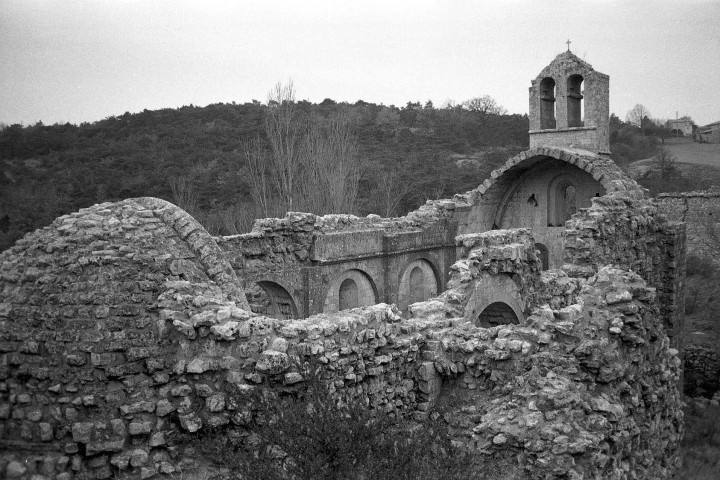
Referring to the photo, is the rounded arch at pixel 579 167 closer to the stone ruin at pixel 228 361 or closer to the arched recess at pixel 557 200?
the arched recess at pixel 557 200

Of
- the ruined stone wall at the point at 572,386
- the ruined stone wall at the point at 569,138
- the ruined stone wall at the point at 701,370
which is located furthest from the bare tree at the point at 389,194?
the ruined stone wall at the point at 572,386

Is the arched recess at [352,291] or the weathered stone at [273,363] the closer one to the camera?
the weathered stone at [273,363]

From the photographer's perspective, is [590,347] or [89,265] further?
[590,347]

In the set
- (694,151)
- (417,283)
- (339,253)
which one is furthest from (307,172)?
(694,151)

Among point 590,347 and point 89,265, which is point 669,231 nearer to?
point 590,347

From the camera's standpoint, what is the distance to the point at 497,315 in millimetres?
11773

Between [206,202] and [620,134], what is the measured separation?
31562 millimetres

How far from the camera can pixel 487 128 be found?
52.8 metres

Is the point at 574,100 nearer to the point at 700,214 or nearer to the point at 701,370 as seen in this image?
the point at 701,370

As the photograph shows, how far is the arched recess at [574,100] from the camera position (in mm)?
19500

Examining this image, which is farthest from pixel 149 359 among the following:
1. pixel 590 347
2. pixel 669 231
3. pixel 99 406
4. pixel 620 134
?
pixel 620 134

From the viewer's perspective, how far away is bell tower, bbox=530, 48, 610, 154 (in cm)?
1886

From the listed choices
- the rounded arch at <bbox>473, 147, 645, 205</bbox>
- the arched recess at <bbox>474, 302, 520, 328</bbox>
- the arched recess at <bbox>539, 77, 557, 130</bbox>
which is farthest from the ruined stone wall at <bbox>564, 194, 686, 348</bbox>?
the arched recess at <bbox>539, 77, 557, 130</bbox>

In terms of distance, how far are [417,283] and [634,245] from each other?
6.22 meters
